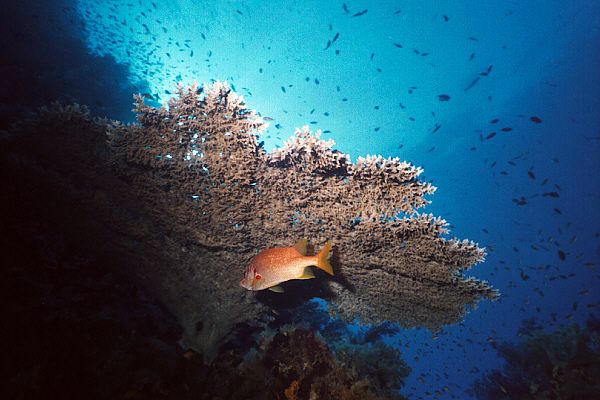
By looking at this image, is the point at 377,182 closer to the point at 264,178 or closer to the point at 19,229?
the point at 264,178

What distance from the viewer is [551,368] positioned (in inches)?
364

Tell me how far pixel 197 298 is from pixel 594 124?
137 feet

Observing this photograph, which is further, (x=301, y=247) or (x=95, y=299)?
(x=95, y=299)

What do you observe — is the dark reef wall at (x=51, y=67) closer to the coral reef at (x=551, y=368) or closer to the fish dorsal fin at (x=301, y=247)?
the fish dorsal fin at (x=301, y=247)

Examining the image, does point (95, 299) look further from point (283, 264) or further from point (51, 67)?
point (51, 67)

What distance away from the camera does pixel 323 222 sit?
385 cm

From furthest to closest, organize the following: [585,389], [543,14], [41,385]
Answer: [543,14] → [585,389] → [41,385]

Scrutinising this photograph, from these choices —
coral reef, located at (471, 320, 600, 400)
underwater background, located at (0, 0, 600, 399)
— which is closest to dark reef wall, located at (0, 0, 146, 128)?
underwater background, located at (0, 0, 600, 399)

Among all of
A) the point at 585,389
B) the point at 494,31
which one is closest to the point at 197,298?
the point at 585,389

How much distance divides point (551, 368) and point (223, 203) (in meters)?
13.0

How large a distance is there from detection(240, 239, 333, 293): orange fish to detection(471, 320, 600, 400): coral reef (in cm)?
980

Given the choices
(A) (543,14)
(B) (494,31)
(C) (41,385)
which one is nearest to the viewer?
(C) (41,385)

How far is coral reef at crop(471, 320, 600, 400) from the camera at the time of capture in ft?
24.4

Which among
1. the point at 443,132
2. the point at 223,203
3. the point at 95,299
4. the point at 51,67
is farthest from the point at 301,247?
the point at 443,132
